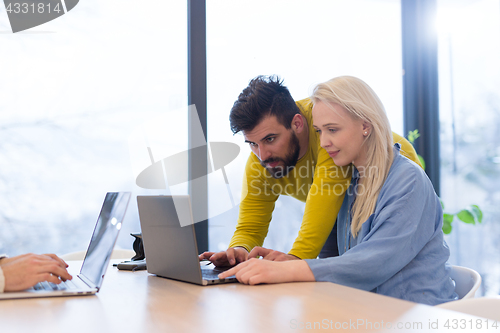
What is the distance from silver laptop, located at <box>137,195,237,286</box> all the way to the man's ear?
2.59 feet

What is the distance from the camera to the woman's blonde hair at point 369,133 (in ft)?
4.71

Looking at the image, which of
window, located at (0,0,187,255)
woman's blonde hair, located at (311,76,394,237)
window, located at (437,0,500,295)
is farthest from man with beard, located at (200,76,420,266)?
window, located at (437,0,500,295)

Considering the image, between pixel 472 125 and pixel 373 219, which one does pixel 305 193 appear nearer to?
pixel 373 219

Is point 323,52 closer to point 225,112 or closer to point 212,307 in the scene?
point 225,112

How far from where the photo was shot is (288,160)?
6.12 ft

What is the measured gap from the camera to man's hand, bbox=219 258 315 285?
1.08 m

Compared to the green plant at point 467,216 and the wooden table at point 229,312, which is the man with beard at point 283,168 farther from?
the green plant at point 467,216

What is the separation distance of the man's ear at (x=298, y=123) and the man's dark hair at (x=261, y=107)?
2 cm

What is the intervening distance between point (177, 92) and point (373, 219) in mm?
1680

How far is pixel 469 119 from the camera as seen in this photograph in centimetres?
310

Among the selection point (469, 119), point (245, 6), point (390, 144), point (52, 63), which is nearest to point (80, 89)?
point (52, 63)

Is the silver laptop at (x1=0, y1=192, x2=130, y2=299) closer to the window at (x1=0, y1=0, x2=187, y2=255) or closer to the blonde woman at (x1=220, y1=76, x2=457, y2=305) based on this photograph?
the blonde woman at (x1=220, y1=76, x2=457, y2=305)

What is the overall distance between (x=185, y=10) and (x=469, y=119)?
216cm

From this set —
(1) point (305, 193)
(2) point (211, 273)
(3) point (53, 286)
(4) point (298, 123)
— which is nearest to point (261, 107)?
(4) point (298, 123)
